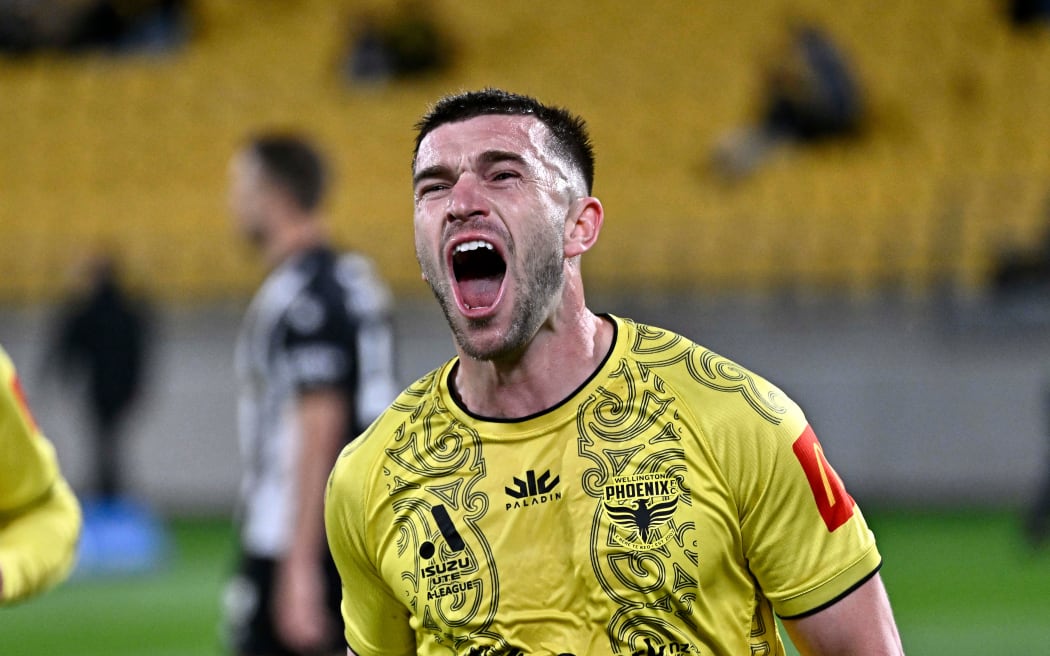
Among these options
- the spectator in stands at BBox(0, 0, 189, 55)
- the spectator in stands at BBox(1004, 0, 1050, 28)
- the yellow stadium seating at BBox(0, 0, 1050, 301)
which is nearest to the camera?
the yellow stadium seating at BBox(0, 0, 1050, 301)

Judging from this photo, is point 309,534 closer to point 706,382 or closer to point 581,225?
point 581,225

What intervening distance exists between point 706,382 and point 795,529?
1.04 feet

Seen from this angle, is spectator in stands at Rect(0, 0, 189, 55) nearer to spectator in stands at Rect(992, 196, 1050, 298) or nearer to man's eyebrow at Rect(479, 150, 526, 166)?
spectator in stands at Rect(992, 196, 1050, 298)

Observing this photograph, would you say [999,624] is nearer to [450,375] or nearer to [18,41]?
[450,375]

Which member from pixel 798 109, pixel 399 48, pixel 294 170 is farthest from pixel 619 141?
pixel 294 170

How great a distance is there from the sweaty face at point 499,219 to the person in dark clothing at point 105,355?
1081 cm

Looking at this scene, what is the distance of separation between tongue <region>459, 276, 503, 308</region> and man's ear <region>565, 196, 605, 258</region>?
19 cm

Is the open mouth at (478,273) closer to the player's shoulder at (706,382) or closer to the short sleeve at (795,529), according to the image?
the player's shoulder at (706,382)

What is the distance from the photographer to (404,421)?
3014 mm

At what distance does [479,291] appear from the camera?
10.2 feet

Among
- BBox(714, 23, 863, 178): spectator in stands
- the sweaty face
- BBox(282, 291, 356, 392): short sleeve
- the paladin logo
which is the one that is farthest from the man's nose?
BBox(714, 23, 863, 178): spectator in stands

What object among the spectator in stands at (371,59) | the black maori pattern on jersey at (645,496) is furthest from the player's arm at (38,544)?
the spectator in stands at (371,59)

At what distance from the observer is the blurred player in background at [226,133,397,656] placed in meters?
5.23

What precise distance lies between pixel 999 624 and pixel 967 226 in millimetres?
6122
